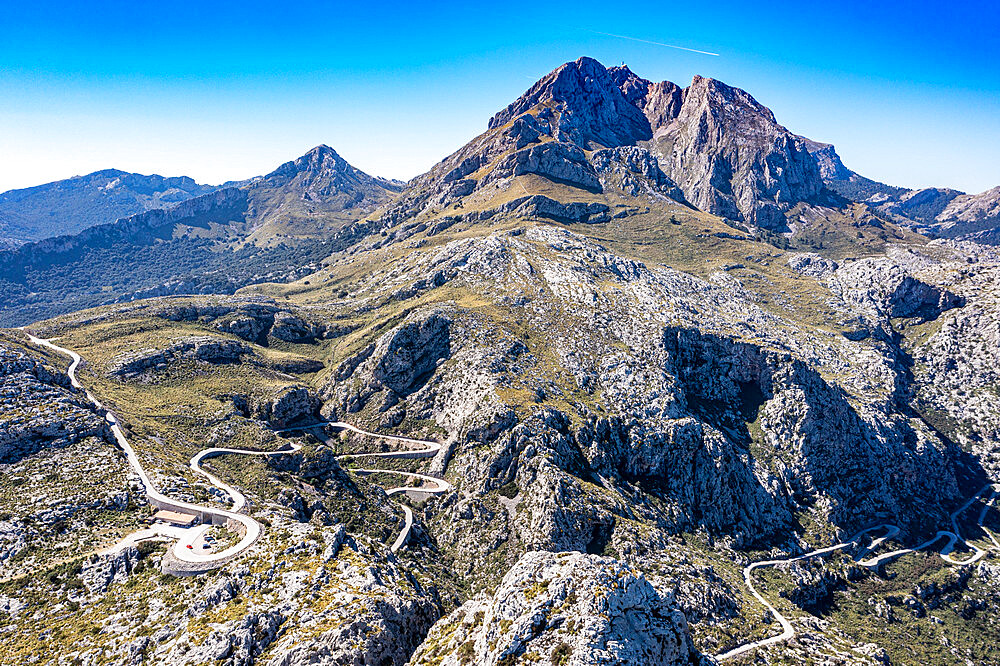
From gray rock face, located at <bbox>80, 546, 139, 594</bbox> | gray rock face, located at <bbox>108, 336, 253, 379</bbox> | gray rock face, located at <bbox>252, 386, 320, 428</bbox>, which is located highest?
gray rock face, located at <bbox>108, 336, 253, 379</bbox>

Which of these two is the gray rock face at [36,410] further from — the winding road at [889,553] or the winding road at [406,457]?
the winding road at [889,553]

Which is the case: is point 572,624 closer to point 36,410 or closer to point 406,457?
point 406,457

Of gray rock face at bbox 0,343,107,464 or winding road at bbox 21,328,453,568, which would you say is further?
gray rock face at bbox 0,343,107,464

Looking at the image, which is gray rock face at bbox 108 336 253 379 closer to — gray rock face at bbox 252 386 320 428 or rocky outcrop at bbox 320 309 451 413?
gray rock face at bbox 252 386 320 428

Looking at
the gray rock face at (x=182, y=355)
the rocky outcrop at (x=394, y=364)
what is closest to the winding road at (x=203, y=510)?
the gray rock face at (x=182, y=355)

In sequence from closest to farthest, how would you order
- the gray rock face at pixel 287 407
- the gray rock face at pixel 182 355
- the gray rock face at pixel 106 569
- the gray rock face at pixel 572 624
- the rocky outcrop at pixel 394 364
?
the gray rock face at pixel 572 624 → the gray rock face at pixel 106 569 → the gray rock face at pixel 182 355 → the gray rock face at pixel 287 407 → the rocky outcrop at pixel 394 364

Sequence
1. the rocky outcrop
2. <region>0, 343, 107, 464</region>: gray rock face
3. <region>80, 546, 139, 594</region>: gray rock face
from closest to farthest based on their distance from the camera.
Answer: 1. <region>80, 546, 139, 594</region>: gray rock face
2. <region>0, 343, 107, 464</region>: gray rock face
3. the rocky outcrop

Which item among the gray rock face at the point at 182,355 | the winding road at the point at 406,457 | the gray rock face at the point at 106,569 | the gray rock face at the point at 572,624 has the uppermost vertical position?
the gray rock face at the point at 182,355

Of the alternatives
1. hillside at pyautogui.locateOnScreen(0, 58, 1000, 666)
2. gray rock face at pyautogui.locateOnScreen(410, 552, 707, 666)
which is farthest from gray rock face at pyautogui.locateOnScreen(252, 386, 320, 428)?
gray rock face at pyautogui.locateOnScreen(410, 552, 707, 666)

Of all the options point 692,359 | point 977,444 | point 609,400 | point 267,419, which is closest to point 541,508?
point 609,400

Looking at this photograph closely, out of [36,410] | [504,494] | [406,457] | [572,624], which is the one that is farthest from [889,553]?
[36,410]

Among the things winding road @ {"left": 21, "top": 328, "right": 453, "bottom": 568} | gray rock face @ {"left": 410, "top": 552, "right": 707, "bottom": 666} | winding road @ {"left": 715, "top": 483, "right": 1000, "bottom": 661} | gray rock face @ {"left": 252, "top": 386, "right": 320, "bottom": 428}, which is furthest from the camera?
gray rock face @ {"left": 252, "top": 386, "right": 320, "bottom": 428}
